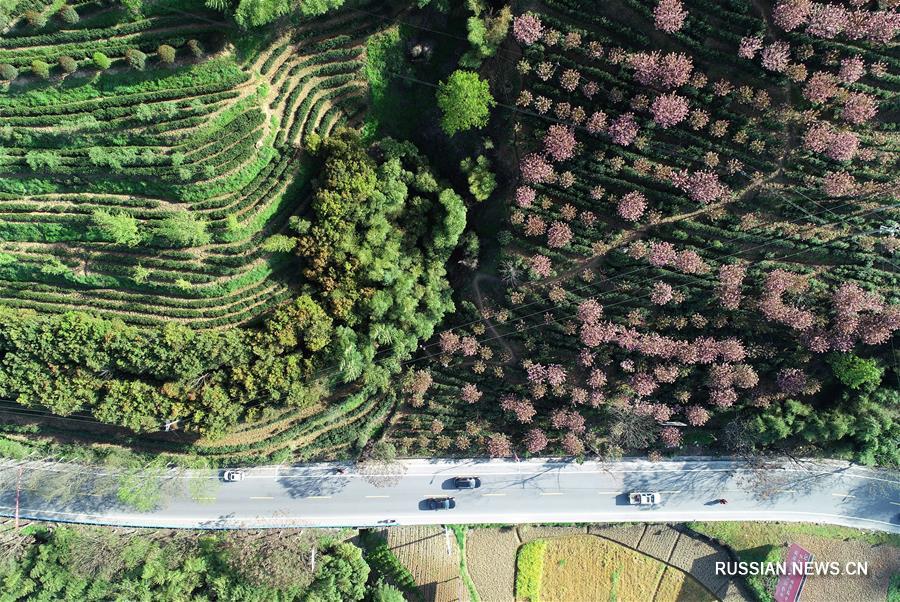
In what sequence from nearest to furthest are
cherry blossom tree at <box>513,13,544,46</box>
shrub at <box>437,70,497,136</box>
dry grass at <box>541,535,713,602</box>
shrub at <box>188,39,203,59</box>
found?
shrub at <box>188,39,203,59</box> < cherry blossom tree at <box>513,13,544,46</box> < shrub at <box>437,70,497,136</box> < dry grass at <box>541,535,713,602</box>

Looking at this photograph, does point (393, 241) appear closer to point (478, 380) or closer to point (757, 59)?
point (478, 380)

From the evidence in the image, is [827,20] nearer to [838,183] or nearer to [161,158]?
[838,183]

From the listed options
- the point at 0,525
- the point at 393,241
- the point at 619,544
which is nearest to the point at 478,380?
the point at 393,241

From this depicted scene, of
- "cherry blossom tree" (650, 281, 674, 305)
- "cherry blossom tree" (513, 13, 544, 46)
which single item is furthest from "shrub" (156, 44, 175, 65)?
"cherry blossom tree" (650, 281, 674, 305)

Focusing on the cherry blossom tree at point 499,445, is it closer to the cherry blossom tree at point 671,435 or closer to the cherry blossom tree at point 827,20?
the cherry blossom tree at point 671,435

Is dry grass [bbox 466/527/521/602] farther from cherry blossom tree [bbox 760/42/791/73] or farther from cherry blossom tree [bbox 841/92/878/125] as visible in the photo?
cherry blossom tree [bbox 760/42/791/73]

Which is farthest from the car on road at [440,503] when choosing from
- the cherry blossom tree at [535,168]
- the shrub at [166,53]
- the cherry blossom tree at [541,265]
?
the shrub at [166,53]
